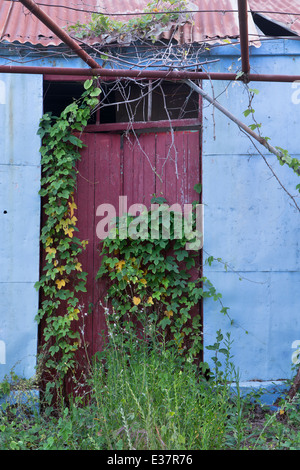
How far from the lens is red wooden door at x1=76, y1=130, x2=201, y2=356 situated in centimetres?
466

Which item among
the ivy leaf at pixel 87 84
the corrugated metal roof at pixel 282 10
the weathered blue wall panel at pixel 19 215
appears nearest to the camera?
the ivy leaf at pixel 87 84

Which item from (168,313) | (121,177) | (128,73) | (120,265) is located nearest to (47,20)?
(128,73)

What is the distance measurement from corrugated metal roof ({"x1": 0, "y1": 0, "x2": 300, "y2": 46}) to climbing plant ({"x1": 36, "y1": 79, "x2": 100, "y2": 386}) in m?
0.83

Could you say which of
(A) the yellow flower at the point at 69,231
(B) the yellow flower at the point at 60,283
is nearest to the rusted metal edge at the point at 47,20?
(A) the yellow flower at the point at 69,231

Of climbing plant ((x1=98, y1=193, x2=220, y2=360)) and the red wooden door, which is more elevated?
the red wooden door

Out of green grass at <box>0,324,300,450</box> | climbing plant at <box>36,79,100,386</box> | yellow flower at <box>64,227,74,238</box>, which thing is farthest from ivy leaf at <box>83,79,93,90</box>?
green grass at <box>0,324,300,450</box>

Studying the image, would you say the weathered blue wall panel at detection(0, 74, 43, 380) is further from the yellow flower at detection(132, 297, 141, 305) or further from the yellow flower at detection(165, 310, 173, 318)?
the yellow flower at detection(165, 310, 173, 318)

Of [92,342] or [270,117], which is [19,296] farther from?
[270,117]

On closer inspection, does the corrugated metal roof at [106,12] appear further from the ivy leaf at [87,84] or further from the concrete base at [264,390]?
the concrete base at [264,390]

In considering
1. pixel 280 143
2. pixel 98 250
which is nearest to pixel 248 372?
pixel 98 250

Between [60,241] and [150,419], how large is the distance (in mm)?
2178

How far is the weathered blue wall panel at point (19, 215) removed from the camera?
14.6 feet

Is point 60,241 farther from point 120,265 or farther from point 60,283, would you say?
point 120,265

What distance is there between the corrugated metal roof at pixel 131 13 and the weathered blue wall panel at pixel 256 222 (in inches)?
11.4
